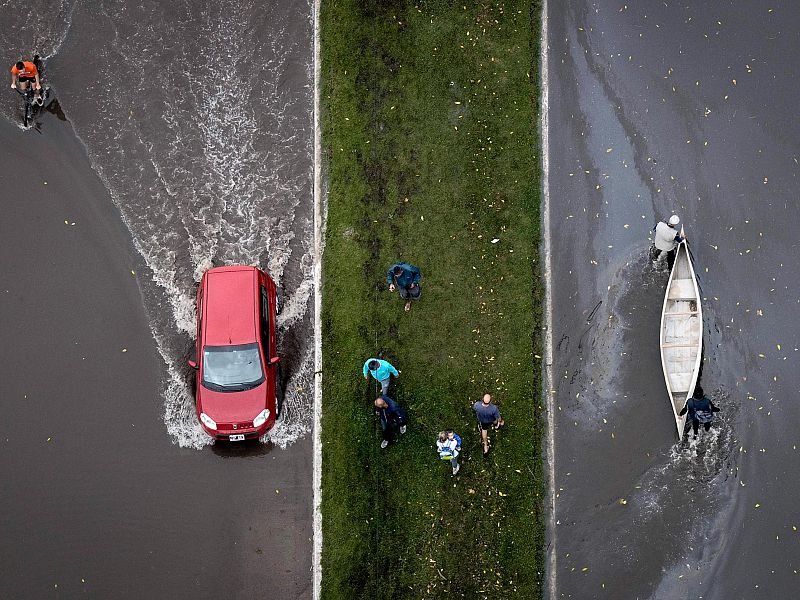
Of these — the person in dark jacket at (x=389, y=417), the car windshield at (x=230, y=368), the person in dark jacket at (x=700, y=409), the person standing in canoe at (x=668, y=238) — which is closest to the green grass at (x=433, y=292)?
the person in dark jacket at (x=389, y=417)

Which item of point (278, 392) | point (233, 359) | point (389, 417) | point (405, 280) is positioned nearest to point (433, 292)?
point (405, 280)

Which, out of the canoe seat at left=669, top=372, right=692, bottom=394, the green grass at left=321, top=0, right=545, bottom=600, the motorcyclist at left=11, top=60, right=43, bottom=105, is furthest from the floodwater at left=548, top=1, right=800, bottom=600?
the motorcyclist at left=11, top=60, right=43, bottom=105

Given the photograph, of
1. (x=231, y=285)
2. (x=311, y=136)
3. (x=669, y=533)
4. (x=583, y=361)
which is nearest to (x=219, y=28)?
(x=311, y=136)

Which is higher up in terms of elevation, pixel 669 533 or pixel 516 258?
pixel 516 258

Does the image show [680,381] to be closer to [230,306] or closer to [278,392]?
[278,392]

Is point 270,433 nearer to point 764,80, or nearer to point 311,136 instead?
point 311,136

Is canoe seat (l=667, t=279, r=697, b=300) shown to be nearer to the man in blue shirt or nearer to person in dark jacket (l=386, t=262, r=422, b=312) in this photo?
the man in blue shirt
